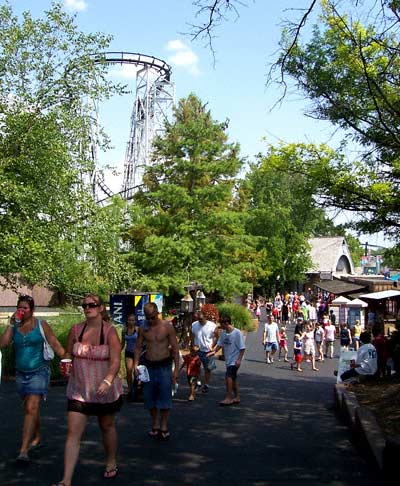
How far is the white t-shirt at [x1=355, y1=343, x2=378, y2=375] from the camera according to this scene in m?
10.9

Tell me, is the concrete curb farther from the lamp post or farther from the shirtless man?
the lamp post

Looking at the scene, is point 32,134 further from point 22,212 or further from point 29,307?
point 29,307

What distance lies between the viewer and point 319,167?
1048cm

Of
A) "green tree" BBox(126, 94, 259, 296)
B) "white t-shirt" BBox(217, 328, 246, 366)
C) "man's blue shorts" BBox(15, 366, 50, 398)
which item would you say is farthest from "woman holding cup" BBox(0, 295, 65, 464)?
"green tree" BBox(126, 94, 259, 296)

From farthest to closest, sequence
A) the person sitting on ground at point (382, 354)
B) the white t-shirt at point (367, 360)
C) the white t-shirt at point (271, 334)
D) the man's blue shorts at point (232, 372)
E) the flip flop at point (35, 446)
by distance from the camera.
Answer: the white t-shirt at point (271, 334), the person sitting on ground at point (382, 354), the white t-shirt at point (367, 360), the man's blue shorts at point (232, 372), the flip flop at point (35, 446)

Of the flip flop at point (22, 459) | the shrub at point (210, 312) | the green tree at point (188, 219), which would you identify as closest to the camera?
the flip flop at point (22, 459)

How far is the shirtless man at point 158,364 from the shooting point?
7195mm

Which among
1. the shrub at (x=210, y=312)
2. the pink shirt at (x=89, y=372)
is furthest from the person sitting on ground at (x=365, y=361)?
the pink shirt at (x=89, y=372)

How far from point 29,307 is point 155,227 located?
21514 millimetres

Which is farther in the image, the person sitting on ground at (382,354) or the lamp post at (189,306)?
the lamp post at (189,306)

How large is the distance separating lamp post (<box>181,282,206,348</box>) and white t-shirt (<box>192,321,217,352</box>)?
1055cm

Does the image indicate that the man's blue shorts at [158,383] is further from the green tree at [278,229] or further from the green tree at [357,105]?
the green tree at [278,229]

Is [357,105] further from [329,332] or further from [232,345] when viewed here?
[329,332]

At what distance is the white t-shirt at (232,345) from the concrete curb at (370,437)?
181cm
